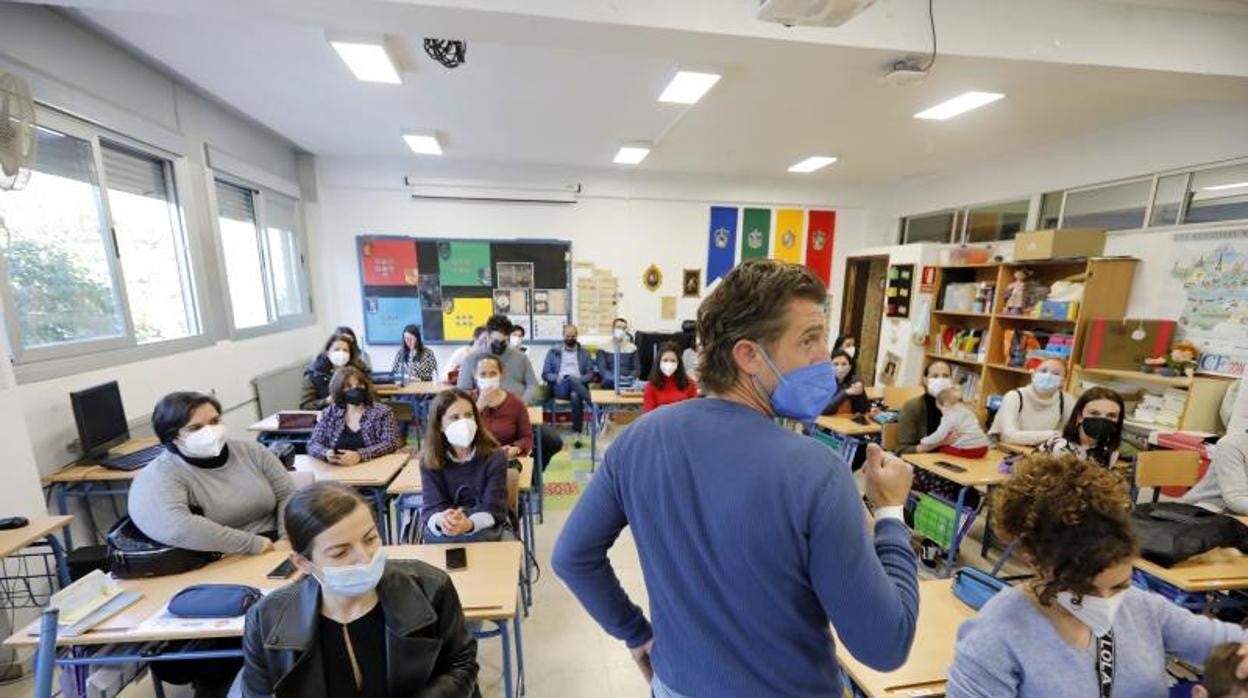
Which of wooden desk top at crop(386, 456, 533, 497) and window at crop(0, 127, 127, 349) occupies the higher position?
window at crop(0, 127, 127, 349)

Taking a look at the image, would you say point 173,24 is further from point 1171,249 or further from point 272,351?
point 1171,249

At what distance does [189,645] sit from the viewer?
1688 mm

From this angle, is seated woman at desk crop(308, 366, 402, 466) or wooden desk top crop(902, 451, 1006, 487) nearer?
wooden desk top crop(902, 451, 1006, 487)

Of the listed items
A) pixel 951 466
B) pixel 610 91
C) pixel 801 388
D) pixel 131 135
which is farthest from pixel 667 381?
pixel 131 135

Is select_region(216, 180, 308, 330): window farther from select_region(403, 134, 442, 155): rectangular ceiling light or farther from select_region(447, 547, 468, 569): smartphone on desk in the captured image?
select_region(447, 547, 468, 569): smartphone on desk

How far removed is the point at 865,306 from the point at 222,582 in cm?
783

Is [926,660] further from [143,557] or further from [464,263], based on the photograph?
[464,263]

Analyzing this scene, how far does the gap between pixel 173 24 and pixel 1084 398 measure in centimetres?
592

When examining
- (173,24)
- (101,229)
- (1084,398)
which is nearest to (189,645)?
(101,229)

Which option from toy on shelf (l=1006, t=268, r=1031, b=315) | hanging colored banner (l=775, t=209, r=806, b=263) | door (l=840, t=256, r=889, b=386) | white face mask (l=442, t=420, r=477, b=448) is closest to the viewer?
white face mask (l=442, t=420, r=477, b=448)

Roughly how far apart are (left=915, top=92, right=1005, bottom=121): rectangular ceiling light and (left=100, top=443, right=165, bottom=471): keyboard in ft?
19.5

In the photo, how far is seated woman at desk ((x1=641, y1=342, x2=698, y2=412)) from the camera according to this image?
13.9 feet

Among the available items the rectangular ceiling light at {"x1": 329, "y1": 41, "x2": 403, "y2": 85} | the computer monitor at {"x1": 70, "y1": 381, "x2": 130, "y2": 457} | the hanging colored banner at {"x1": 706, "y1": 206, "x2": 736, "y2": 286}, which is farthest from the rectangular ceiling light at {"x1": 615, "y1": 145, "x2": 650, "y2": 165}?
the computer monitor at {"x1": 70, "y1": 381, "x2": 130, "y2": 457}

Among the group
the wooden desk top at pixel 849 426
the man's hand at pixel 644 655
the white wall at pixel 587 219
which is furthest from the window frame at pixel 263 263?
the wooden desk top at pixel 849 426
